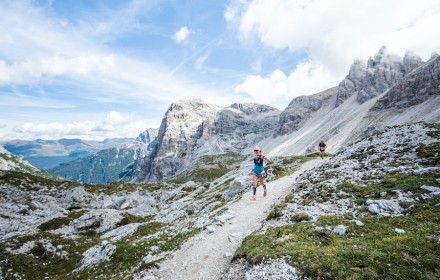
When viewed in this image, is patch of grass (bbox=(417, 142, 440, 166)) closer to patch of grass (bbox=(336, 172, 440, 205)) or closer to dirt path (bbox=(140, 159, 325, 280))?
patch of grass (bbox=(336, 172, 440, 205))

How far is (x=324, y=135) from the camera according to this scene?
648 feet

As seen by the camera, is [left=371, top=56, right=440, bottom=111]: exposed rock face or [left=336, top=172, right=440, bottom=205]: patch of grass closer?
[left=336, top=172, right=440, bottom=205]: patch of grass

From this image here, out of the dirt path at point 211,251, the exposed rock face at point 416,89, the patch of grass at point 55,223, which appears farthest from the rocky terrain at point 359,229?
the exposed rock face at point 416,89

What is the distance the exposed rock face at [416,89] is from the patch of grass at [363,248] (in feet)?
611

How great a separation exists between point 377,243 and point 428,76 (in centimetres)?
20111

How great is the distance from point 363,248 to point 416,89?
200m

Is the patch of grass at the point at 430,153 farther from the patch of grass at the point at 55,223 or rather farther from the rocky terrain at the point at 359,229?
the patch of grass at the point at 55,223

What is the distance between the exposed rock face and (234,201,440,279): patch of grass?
18621 cm

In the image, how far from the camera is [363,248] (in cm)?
1046

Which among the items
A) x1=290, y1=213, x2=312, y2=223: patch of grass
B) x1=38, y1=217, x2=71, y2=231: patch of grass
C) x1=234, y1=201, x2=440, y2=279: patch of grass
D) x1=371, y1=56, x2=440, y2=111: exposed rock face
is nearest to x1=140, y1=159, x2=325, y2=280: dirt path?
x1=234, y1=201, x2=440, y2=279: patch of grass

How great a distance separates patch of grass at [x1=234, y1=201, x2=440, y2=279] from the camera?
8.73 meters

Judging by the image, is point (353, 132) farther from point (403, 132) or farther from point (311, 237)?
point (311, 237)

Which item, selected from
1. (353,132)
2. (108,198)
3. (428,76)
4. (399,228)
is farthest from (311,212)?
(428,76)

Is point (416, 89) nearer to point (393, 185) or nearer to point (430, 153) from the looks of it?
point (430, 153)
